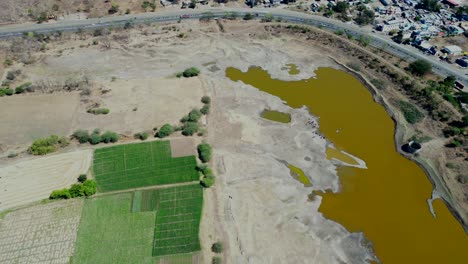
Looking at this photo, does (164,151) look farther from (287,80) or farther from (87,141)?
(287,80)

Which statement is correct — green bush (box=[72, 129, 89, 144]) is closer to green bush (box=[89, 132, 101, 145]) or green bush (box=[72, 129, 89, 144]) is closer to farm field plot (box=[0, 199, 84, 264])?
green bush (box=[89, 132, 101, 145])

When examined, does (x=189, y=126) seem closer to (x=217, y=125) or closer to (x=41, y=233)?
(x=217, y=125)

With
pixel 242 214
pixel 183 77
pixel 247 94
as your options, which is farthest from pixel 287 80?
pixel 242 214

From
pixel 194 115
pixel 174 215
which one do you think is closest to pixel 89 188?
pixel 174 215

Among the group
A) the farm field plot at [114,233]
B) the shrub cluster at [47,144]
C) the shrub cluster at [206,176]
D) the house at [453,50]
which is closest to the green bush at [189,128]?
the shrub cluster at [206,176]

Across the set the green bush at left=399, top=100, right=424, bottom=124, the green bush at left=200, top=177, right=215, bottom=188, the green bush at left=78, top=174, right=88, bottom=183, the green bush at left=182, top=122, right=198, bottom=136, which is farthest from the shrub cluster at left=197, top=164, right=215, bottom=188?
the green bush at left=399, top=100, right=424, bottom=124

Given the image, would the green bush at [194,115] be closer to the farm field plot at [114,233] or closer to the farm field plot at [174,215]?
the farm field plot at [174,215]
